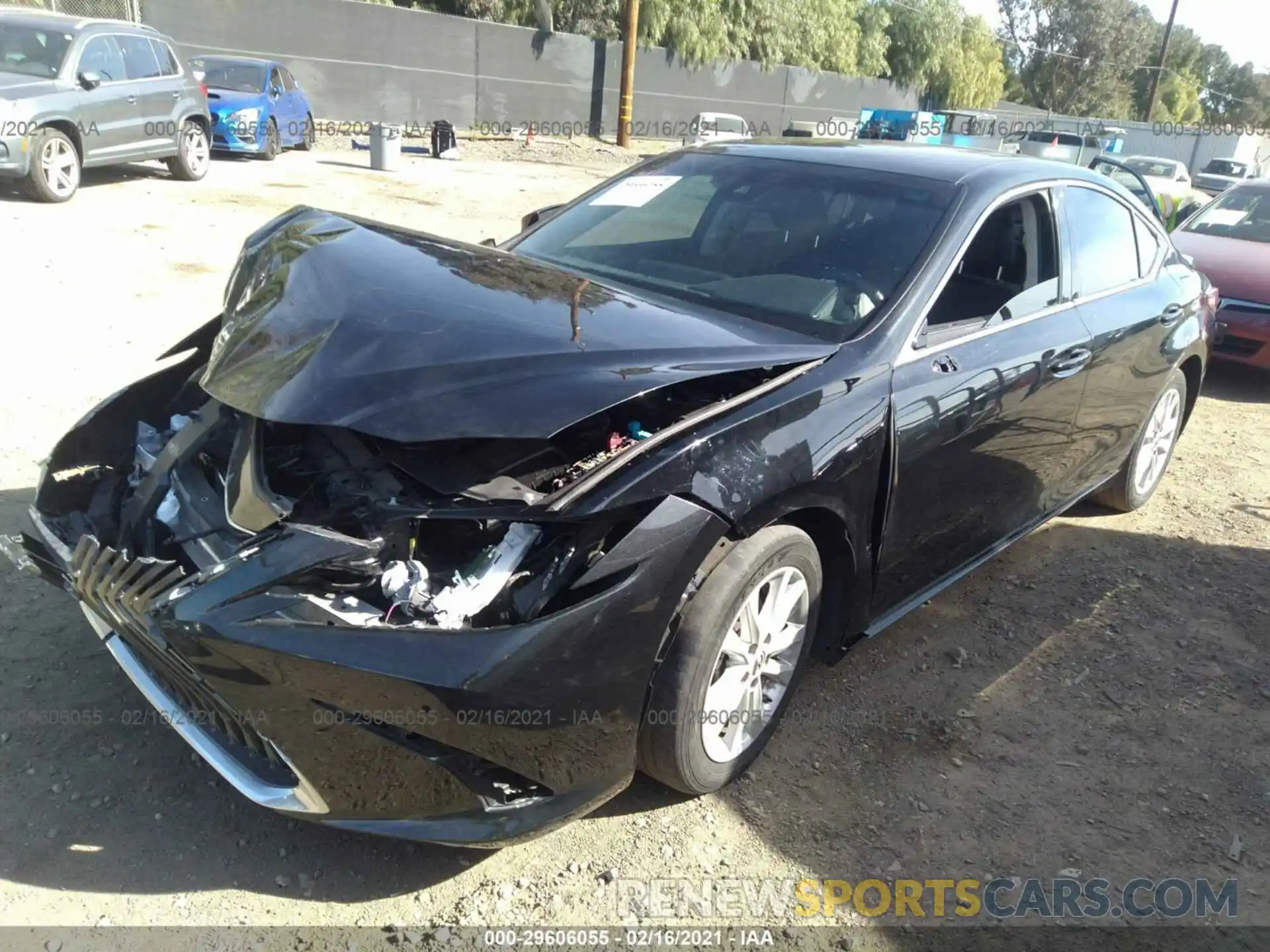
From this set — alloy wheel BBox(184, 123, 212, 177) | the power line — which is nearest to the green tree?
the power line

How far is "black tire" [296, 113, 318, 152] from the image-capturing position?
16.9 meters

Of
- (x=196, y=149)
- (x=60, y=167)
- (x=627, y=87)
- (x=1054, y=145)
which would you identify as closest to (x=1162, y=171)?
(x=1054, y=145)

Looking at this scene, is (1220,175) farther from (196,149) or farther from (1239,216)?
(196,149)

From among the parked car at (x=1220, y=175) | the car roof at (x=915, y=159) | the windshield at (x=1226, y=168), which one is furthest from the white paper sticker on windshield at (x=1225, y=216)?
the windshield at (x=1226, y=168)

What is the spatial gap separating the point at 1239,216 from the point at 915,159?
7.09 meters

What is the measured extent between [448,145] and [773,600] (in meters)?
18.1

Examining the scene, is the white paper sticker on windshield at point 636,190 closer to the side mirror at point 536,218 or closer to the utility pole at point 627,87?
the side mirror at point 536,218

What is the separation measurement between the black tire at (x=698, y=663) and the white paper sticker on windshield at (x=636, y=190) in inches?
72.2

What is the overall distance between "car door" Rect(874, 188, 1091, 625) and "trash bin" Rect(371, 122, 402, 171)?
45.1 ft

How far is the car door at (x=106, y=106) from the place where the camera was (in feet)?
31.9

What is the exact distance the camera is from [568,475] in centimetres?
243

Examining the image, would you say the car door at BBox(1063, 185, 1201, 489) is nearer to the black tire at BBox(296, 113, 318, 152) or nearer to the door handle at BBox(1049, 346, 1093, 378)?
the door handle at BBox(1049, 346, 1093, 378)

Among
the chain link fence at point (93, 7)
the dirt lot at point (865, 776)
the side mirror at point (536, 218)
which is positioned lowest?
the dirt lot at point (865, 776)

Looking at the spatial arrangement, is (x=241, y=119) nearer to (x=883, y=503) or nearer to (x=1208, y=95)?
(x=883, y=503)
